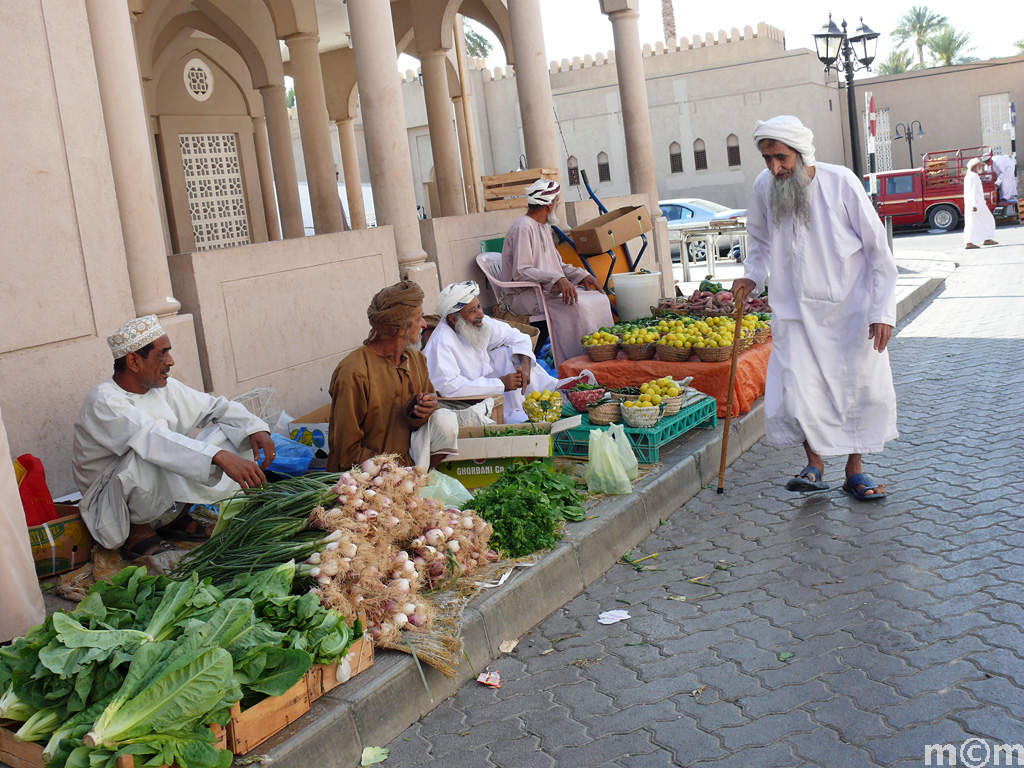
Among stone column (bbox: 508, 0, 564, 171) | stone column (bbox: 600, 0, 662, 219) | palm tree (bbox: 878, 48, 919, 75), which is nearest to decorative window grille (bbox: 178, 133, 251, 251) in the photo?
stone column (bbox: 600, 0, 662, 219)

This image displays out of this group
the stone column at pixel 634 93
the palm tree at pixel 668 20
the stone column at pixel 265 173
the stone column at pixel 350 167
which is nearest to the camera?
the stone column at pixel 634 93

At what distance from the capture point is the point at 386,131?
7.95 metres

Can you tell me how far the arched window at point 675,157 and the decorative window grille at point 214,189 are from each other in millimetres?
19037

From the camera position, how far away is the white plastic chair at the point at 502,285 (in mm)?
8336

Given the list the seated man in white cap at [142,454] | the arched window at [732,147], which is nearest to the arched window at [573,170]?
the arched window at [732,147]

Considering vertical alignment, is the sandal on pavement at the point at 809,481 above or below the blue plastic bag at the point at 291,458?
below

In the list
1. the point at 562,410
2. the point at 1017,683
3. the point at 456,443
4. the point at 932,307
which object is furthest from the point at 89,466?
the point at 932,307

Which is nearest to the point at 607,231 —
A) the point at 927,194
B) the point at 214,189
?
the point at 214,189

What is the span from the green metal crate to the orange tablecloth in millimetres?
194

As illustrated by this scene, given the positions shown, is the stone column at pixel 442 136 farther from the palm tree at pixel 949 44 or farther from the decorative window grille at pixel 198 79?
the palm tree at pixel 949 44

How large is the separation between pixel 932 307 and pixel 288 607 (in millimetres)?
11208

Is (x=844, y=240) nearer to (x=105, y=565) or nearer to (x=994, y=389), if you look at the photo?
(x=994, y=389)

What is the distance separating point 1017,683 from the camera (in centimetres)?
309

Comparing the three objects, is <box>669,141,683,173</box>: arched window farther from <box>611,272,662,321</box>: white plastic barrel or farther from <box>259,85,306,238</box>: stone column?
<box>611,272,662,321</box>: white plastic barrel
